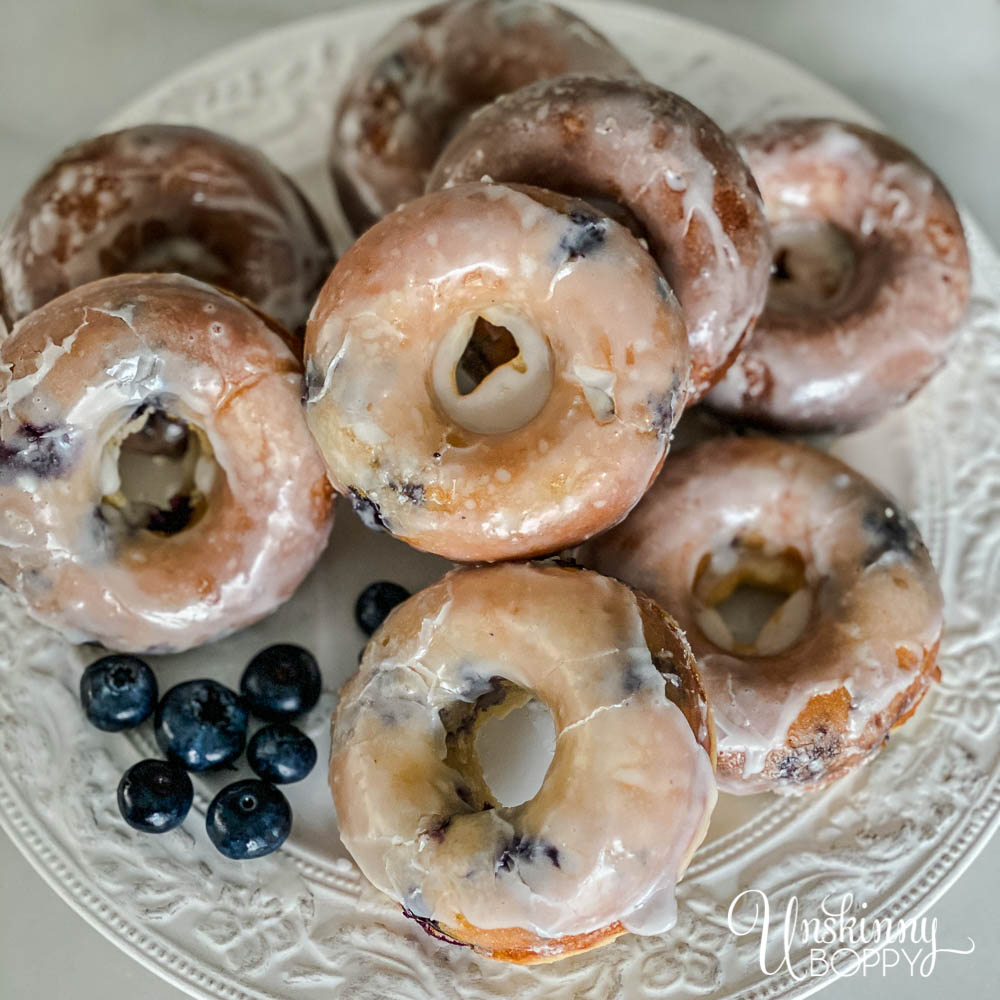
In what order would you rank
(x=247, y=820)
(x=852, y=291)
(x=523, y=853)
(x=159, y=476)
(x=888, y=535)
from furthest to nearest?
(x=852, y=291) < (x=159, y=476) < (x=888, y=535) < (x=247, y=820) < (x=523, y=853)

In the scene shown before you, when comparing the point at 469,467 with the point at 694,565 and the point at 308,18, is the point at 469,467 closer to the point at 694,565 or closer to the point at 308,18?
the point at 694,565

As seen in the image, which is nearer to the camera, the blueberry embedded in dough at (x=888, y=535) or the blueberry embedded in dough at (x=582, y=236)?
the blueberry embedded in dough at (x=582, y=236)

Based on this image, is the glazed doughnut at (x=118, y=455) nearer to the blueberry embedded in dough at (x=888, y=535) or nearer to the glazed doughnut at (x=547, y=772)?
the glazed doughnut at (x=547, y=772)

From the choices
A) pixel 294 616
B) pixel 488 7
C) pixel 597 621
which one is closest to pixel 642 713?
pixel 597 621

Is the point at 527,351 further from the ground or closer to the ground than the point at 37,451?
further from the ground

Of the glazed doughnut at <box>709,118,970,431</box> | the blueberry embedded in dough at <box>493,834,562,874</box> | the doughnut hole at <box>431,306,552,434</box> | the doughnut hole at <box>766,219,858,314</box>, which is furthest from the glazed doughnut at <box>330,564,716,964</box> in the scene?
the doughnut hole at <box>766,219,858,314</box>

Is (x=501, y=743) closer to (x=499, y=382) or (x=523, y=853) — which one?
(x=523, y=853)

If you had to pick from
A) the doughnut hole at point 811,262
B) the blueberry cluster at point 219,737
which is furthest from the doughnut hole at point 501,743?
the doughnut hole at point 811,262

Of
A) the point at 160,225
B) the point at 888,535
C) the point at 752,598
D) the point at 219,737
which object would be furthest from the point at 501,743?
the point at 160,225
